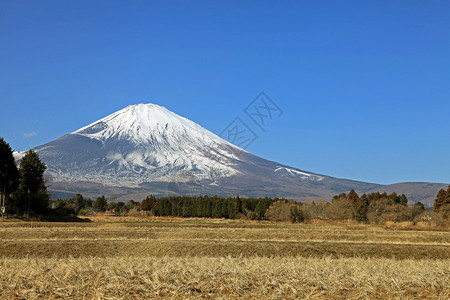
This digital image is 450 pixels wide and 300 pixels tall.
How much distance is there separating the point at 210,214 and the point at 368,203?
33.9 metres

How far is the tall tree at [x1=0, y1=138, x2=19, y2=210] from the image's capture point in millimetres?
56125

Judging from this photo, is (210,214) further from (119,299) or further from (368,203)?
(119,299)

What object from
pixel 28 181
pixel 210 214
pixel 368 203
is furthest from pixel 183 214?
pixel 28 181

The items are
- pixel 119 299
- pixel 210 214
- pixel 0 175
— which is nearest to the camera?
pixel 119 299

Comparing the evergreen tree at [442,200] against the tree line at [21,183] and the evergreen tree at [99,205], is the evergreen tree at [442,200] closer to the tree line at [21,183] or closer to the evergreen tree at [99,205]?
the tree line at [21,183]

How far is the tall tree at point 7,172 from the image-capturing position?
184 feet

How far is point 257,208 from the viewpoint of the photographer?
100938 mm

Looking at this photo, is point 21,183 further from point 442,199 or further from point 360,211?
point 442,199

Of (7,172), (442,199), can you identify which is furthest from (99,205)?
(442,199)

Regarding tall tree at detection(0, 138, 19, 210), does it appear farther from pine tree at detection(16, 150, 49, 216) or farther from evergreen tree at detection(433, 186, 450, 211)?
evergreen tree at detection(433, 186, 450, 211)

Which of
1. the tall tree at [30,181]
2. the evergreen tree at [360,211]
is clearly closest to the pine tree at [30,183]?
the tall tree at [30,181]

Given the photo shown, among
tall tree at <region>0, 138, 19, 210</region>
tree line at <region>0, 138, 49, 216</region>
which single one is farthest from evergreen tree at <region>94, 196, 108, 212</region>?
tall tree at <region>0, 138, 19, 210</region>

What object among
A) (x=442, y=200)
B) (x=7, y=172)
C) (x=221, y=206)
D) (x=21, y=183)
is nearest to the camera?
(x=7, y=172)

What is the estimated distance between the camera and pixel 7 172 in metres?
56.3
